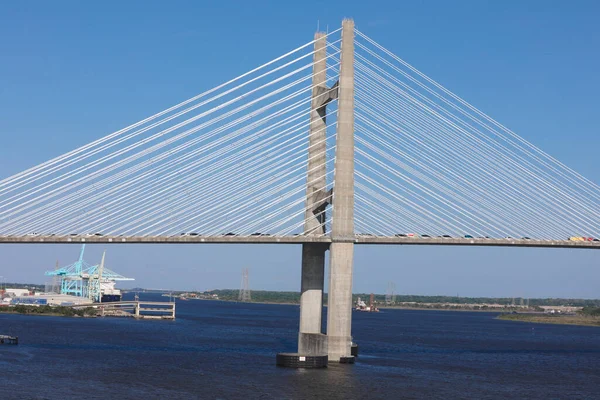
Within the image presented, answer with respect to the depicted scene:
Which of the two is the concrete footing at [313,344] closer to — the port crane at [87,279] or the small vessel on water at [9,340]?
the small vessel on water at [9,340]

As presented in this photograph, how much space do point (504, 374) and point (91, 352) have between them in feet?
83.2

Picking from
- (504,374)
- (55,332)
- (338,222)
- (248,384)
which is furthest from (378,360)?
(55,332)

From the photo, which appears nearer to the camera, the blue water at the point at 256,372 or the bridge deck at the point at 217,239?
the blue water at the point at 256,372

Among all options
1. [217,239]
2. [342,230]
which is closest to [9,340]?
[217,239]

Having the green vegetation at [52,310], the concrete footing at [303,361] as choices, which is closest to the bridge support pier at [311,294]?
the concrete footing at [303,361]

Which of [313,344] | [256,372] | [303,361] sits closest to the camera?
[256,372]

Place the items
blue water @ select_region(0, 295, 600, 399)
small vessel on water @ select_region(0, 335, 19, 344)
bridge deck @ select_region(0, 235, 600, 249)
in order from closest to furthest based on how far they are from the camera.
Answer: blue water @ select_region(0, 295, 600, 399) → bridge deck @ select_region(0, 235, 600, 249) → small vessel on water @ select_region(0, 335, 19, 344)

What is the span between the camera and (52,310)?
12688cm

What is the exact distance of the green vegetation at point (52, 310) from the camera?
12312cm

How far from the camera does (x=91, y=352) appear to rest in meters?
59.4

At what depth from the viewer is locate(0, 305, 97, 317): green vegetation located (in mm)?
123125

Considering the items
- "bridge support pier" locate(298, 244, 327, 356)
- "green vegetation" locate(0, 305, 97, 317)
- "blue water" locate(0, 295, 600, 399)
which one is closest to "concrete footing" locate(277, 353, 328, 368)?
"blue water" locate(0, 295, 600, 399)

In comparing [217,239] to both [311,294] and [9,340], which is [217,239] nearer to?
[311,294]

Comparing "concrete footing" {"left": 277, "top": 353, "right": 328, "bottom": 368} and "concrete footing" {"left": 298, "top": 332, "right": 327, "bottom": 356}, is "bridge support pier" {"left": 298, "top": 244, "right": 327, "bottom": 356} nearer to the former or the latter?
"concrete footing" {"left": 298, "top": 332, "right": 327, "bottom": 356}
